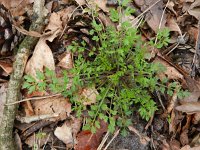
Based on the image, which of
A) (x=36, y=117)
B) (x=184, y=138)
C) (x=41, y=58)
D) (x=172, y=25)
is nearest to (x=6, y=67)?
(x=41, y=58)

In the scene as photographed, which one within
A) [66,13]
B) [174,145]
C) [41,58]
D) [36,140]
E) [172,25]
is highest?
[66,13]

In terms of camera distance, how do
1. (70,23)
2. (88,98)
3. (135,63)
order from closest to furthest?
(135,63)
(88,98)
(70,23)

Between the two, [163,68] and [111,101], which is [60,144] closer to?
[111,101]

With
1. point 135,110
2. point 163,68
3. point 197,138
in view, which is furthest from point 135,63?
point 197,138

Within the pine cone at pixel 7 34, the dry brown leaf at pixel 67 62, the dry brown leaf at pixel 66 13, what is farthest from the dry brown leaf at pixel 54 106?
the dry brown leaf at pixel 66 13

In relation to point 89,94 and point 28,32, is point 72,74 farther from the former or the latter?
point 28,32
